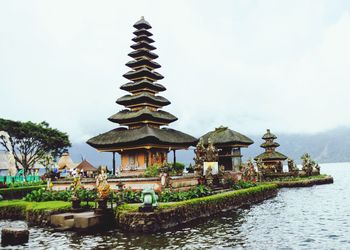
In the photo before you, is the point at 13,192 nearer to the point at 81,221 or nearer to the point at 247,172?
the point at 81,221

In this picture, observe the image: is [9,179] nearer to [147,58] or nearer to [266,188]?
[147,58]

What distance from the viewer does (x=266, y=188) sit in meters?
40.5

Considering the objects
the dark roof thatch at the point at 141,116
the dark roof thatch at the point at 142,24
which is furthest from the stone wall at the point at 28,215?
the dark roof thatch at the point at 142,24

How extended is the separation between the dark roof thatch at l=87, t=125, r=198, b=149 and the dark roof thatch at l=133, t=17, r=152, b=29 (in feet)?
45.2

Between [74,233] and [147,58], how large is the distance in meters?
27.4

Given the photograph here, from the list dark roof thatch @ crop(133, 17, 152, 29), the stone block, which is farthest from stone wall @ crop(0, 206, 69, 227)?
dark roof thatch @ crop(133, 17, 152, 29)

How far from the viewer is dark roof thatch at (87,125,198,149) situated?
1399 inches

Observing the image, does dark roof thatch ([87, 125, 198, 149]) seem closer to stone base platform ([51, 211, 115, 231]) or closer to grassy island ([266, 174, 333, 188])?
stone base platform ([51, 211, 115, 231])

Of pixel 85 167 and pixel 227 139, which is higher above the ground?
pixel 227 139

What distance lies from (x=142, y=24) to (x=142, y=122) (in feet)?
45.0

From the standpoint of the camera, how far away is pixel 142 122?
39000 mm

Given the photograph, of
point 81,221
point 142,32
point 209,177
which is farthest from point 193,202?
point 142,32

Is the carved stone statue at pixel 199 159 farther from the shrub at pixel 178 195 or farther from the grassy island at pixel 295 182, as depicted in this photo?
the grassy island at pixel 295 182

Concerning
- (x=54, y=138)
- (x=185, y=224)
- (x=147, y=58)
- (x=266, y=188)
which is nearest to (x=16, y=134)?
(x=54, y=138)
